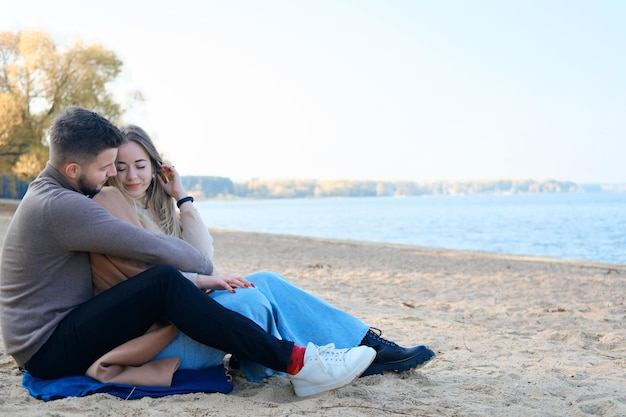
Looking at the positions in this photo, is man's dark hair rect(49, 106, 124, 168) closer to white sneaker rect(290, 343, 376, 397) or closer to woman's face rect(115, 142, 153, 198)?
woman's face rect(115, 142, 153, 198)

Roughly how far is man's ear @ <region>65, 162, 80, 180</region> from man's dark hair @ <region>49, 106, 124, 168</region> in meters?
0.02

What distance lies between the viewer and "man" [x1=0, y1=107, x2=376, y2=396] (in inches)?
110

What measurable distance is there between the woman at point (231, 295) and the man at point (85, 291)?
6.4 inches

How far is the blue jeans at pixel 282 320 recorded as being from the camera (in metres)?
3.06

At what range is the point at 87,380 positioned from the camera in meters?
2.94

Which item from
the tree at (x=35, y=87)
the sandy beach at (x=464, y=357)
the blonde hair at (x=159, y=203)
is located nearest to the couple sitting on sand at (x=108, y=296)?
the sandy beach at (x=464, y=357)

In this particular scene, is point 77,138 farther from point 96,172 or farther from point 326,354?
point 326,354

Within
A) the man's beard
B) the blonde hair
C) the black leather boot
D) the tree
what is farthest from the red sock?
the tree

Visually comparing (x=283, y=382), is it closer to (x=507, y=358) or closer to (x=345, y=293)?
(x=507, y=358)

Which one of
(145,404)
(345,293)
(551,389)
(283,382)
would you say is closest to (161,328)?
(145,404)

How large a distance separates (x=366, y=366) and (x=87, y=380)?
1309 mm

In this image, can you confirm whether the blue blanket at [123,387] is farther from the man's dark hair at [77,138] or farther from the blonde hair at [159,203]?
the man's dark hair at [77,138]

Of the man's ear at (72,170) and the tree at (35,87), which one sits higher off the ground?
the tree at (35,87)

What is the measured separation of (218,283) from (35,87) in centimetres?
2598
